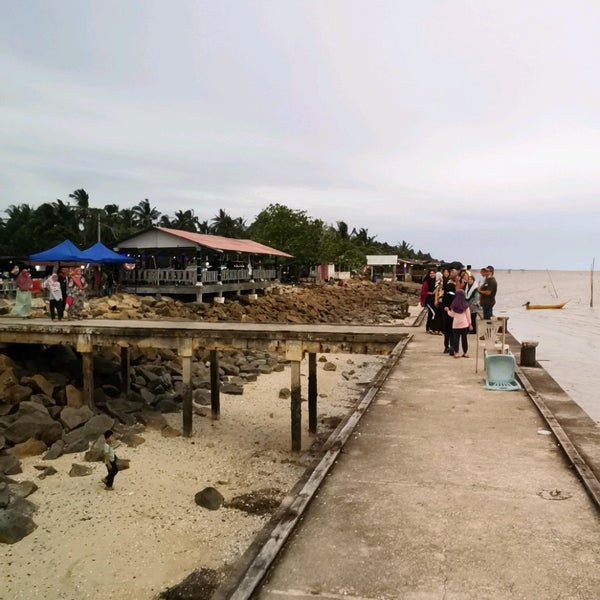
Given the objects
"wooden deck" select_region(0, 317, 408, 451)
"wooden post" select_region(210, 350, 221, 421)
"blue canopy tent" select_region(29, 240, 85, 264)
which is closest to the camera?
"wooden deck" select_region(0, 317, 408, 451)

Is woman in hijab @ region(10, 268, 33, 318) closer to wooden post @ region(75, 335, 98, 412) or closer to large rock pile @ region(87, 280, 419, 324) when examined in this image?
large rock pile @ region(87, 280, 419, 324)

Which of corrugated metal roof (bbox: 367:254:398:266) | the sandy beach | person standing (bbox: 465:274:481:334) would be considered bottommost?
the sandy beach

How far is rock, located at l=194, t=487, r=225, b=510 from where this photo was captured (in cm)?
940

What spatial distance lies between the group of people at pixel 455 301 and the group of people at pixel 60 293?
9791 millimetres

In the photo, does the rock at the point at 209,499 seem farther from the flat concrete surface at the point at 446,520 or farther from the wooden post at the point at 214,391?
the wooden post at the point at 214,391

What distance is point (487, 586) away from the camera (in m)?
3.74

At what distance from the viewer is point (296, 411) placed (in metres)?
12.8

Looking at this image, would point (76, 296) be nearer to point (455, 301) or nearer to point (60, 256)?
point (60, 256)

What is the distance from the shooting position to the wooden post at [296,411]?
12.6 m

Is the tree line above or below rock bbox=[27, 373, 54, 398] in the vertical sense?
above

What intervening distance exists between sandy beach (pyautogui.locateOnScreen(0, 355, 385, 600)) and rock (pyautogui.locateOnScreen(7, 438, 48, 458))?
0.28m

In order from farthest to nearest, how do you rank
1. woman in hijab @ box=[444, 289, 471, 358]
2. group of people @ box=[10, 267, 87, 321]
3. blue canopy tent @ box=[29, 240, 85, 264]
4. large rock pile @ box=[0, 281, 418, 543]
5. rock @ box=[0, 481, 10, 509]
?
blue canopy tent @ box=[29, 240, 85, 264], group of people @ box=[10, 267, 87, 321], large rock pile @ box=[0, 281, 418, 543], woman in hijab @ box=[444, 289, 471, 358], rock @ box=[0, 481, 10, 509]

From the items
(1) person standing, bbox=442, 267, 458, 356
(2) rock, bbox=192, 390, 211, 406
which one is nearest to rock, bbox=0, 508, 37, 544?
(2) rock, bbox=192, 390, 211, 406

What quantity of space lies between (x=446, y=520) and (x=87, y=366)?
11804 mm
